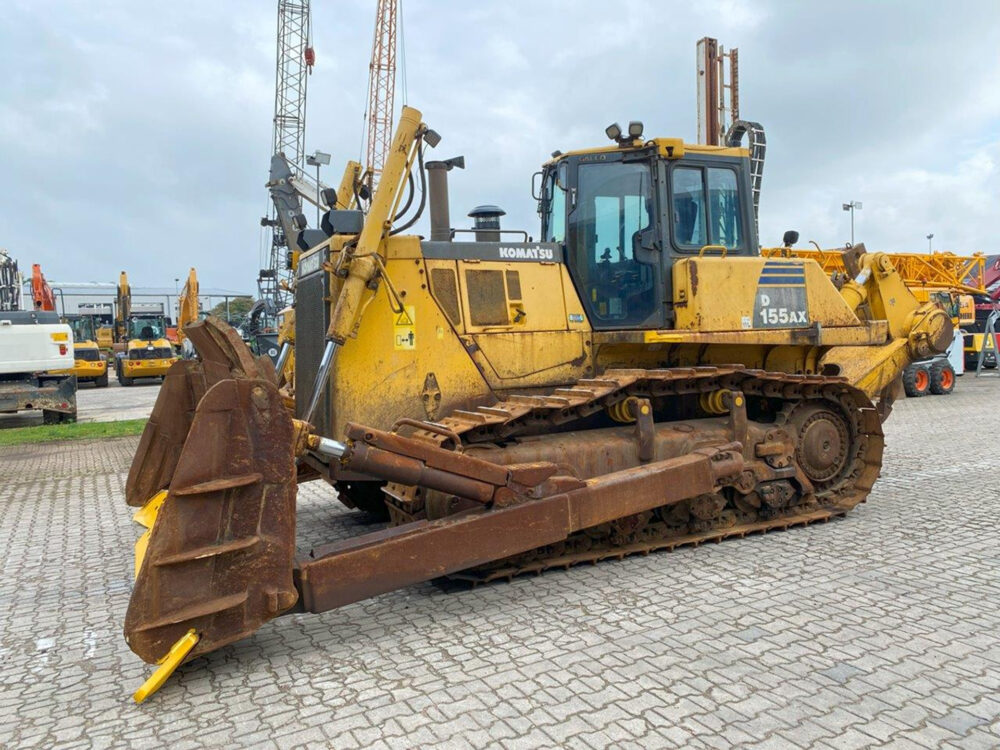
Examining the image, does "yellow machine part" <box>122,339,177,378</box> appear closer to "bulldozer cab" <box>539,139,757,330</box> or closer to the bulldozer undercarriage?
the bulldozer undercarriage

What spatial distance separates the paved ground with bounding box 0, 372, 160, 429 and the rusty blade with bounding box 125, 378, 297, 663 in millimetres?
14062

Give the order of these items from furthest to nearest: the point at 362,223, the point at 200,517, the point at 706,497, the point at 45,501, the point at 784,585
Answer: the point at 45,501, the point at 706,497, the point at 362,223, the point at 784,585, the point at 200,517

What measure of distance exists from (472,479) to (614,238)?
280 centimetres

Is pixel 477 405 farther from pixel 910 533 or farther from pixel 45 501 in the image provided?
pixel 45 501

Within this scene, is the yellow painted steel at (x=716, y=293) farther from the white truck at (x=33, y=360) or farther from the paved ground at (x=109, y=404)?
the white truck at (x=33, y=360)

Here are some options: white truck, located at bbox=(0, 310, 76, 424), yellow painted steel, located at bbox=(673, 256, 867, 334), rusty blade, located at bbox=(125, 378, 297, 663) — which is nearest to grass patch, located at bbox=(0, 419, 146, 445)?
white truck, located at bbox=(0, 310, 76, 424)

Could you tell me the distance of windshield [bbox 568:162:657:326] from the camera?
661 centimetres

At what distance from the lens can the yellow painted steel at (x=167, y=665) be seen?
148 inches

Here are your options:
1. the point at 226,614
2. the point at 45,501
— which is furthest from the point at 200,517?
the point at 45,501

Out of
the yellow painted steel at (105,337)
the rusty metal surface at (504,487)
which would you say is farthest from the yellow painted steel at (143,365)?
the rusty metal surface at (504,487)

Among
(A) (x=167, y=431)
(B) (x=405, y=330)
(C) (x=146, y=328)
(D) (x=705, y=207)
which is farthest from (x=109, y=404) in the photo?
(D) (x=705, y=207)

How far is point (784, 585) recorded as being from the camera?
517cm

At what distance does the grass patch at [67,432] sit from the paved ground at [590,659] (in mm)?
8591

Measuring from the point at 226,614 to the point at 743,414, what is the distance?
4332 mm
